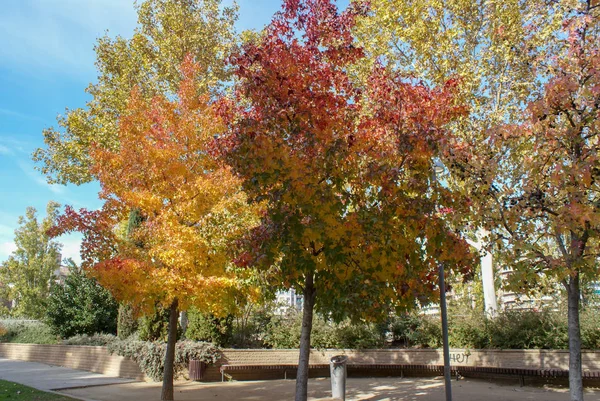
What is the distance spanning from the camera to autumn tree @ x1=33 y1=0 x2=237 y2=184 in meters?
21.3

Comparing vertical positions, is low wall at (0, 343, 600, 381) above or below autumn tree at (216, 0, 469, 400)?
below

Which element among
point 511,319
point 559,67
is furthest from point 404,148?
point 511,319

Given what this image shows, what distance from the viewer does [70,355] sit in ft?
60.2

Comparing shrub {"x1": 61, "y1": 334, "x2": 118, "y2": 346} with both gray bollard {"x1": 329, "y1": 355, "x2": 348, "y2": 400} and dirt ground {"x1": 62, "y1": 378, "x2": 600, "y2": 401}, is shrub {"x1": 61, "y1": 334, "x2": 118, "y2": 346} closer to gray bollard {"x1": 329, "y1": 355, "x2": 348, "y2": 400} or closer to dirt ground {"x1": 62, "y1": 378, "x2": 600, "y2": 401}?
dirt ground {"x1": 62, "y1": 378, "x2": 600, "y2": 401}

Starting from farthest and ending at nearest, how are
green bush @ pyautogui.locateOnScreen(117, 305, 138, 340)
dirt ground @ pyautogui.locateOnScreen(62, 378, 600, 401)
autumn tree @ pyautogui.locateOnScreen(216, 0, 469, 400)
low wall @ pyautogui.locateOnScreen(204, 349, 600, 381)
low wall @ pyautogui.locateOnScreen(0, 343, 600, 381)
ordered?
green bush @ pyautogui.locateOnScreen(117, 305, 138, 340), low wall @ pyautogui.locateOnScreen(0, 343, 600, 381), low wall @ pyautogui.locateOnScreen(204, 349, 600, 381), dirt ground @ pyautogui.locateOnScreen(62, 378, 600, 401), autumn tree @ pyautogui.locateOnScreen(216, 0, 469, 400)

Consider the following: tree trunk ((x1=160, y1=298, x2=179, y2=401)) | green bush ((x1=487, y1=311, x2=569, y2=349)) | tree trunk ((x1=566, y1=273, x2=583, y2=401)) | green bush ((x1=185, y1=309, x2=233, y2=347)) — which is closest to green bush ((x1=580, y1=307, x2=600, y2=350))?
green bush ((x1=487, y1=311, x2=569, y2=349))

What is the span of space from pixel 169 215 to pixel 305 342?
3.85 metres

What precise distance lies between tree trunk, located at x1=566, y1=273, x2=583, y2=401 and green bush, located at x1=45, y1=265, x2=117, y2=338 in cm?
2046

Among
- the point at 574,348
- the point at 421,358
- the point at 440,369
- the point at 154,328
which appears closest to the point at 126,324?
the point at 154,328

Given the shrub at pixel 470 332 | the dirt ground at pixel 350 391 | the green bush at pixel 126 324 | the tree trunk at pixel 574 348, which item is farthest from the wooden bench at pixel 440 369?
the tree trunk at pixel 574 348

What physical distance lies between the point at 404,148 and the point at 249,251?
9.71ft

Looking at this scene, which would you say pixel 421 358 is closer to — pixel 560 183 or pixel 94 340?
pixel 560 183

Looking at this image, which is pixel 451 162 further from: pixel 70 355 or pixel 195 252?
pixel 70 355

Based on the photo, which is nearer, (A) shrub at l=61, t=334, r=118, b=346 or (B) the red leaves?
(B) the red leaves
